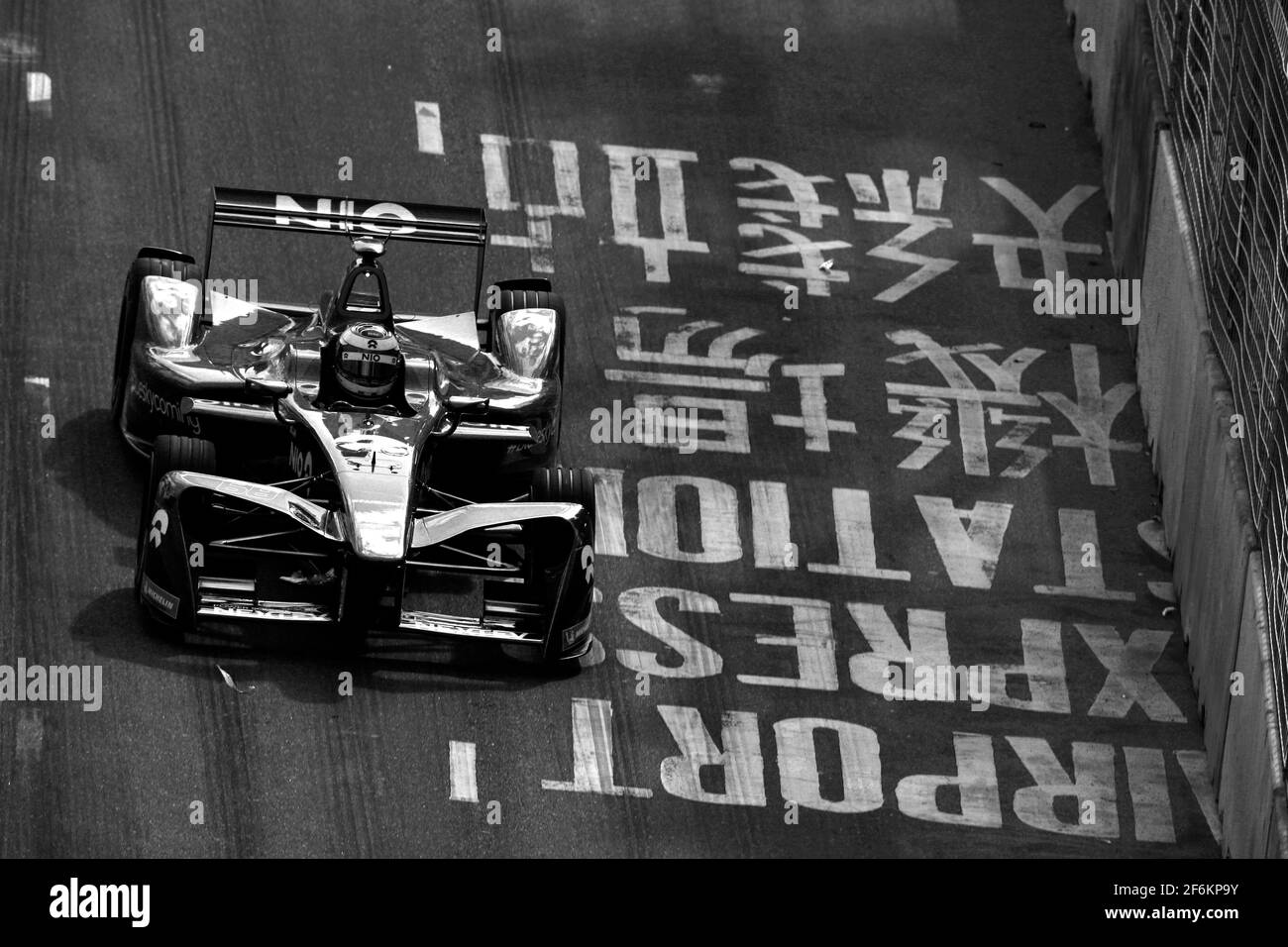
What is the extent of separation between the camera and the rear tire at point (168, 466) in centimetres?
1645

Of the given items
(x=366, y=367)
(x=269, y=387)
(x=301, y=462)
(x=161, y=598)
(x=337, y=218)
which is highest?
(x=337, y=218)

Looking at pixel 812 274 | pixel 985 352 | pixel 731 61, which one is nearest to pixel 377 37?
pixel 731 61

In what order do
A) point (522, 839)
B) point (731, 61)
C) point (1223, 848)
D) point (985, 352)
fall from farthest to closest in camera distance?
point (731, 61), point (985, 352), point (1223, 848), point (522, 839)

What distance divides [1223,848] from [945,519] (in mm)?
3791

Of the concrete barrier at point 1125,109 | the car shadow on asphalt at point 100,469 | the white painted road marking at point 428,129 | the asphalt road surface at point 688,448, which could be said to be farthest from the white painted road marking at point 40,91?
the concrete barrier at point 1125,109

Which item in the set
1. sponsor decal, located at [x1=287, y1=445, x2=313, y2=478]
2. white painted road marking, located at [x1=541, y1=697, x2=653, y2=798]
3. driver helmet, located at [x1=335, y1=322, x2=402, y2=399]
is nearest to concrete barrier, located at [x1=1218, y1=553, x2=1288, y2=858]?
white painted road marking, located at [x1=541, y1=697, x2=653, y2=798]

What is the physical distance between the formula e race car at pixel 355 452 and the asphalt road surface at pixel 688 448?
50 centimetres

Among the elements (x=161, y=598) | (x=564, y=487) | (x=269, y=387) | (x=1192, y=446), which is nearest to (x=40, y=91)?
(x=269, y=387)

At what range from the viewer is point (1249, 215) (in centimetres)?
1816

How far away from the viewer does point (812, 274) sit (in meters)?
22.1

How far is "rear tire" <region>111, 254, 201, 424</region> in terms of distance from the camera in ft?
60.4

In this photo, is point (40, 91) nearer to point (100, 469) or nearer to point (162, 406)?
point (100, 469)

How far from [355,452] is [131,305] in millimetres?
2744
